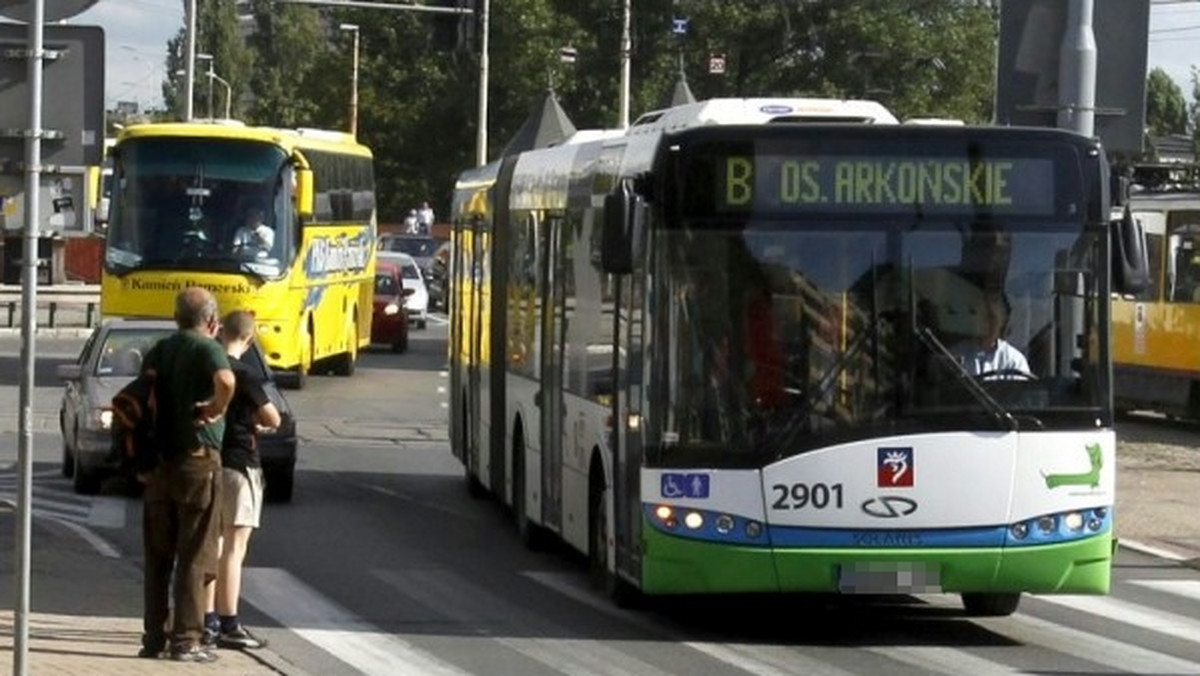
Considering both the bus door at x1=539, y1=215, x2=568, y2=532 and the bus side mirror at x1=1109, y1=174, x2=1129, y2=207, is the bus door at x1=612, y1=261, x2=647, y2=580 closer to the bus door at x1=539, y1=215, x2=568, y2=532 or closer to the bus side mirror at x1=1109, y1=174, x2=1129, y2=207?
the bus door at x1=539, y1=215, x2=568, y2=532

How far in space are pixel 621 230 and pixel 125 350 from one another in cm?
1017

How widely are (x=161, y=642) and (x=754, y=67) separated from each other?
55268mm

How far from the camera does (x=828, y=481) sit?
13969 millimetres

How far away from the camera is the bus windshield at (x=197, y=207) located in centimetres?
3528

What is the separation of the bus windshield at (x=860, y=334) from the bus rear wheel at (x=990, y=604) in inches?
59.5

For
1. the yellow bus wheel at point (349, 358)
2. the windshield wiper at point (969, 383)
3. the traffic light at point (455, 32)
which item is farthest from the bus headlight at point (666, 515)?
the yellow bus wheel at point (349, 358)

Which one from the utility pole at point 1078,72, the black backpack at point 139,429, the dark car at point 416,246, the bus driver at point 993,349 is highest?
the utility pole at point 1078,72

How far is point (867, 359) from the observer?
14023 mm

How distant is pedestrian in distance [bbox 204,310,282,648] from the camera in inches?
522

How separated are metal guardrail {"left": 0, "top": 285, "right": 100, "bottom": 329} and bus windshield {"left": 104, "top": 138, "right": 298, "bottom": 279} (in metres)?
10.6

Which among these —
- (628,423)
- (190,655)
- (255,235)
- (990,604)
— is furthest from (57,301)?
(190,655)

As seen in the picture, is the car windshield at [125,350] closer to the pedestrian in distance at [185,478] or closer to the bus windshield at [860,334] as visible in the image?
the bus windshield at [860,334]

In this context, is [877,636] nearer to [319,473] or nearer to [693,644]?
[693,644]

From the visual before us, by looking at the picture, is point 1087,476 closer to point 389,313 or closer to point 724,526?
point 724,526
